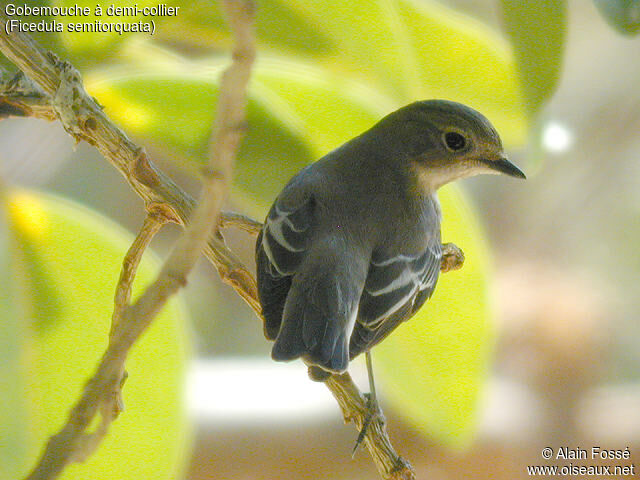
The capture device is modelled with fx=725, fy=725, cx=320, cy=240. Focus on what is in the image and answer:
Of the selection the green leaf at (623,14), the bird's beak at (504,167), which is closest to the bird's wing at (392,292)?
the bird's beak at (504,167)

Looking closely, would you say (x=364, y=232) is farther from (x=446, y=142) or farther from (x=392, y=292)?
(x=446, y=142)

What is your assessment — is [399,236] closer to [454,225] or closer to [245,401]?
[454,225]

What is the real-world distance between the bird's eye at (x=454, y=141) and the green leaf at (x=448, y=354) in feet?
0.30

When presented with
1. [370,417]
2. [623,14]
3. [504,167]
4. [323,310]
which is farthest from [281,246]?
[623,14]

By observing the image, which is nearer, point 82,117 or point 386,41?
point 82,117

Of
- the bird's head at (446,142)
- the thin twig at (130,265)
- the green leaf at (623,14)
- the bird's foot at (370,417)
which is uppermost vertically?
the green leaf at (623,14)

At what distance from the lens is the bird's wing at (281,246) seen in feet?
2.42

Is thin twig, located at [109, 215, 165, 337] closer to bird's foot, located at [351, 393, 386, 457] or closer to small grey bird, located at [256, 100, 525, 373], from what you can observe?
small grey bird, located at [256, 100, 525, 373]

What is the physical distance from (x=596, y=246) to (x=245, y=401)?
797 millimetres

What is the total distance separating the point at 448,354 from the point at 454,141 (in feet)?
0.88

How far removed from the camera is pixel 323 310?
0.71 meters

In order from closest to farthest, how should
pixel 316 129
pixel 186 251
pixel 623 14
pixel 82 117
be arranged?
pixel 186 251, pixel 82 117, pixel 623 14, pixel 316 129

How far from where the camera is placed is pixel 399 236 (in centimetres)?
85

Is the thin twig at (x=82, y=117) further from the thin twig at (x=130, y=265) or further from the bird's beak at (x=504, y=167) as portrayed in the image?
the bird's beak at (x=504, y=167)
